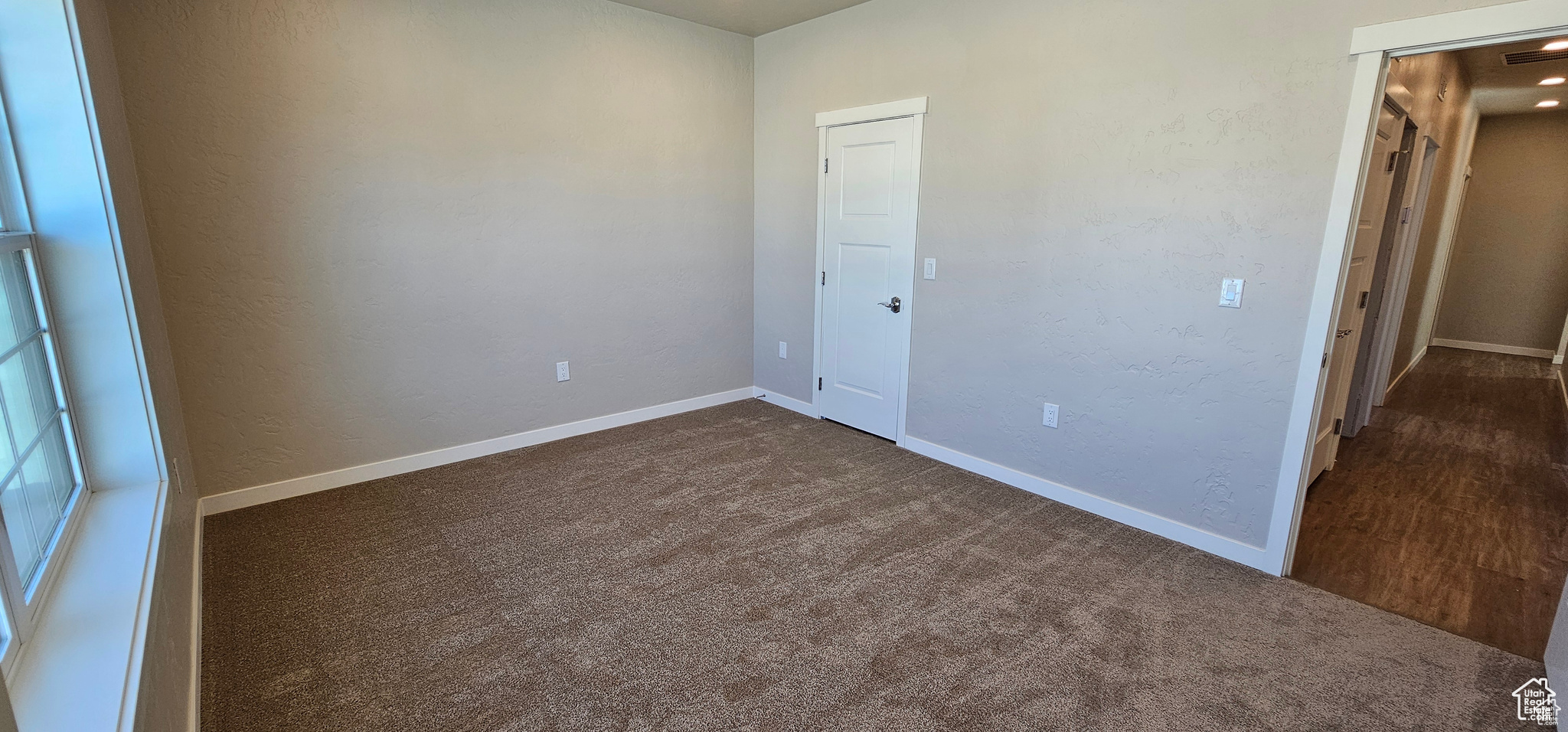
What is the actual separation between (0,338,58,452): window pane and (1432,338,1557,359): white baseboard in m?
11.2

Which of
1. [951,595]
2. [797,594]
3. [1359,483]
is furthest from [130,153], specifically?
[1359,483]

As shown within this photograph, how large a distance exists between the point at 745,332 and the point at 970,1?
2.60 metres

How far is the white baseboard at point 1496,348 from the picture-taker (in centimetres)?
731

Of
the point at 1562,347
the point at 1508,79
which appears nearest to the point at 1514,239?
the point at 1562,347

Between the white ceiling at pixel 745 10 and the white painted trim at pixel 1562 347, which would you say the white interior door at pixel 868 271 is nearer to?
the white ceiling at pixel 745 10

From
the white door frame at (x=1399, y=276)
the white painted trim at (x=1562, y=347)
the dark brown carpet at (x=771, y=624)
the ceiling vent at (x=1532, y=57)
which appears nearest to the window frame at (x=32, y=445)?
the dark brown carpet at (x=771, y=624)

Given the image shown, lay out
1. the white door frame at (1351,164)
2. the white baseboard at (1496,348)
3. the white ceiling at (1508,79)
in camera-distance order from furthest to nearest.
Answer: the white baseboard at (1496,348) → the white ceiling at (1508,79) → the white door frame at (1351,164)

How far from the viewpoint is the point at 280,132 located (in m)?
3.01

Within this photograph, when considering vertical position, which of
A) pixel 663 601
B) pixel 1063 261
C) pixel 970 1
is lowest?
pixel 663 601

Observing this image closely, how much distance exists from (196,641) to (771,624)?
5.91 feet

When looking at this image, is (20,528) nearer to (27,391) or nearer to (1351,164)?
(27,391)

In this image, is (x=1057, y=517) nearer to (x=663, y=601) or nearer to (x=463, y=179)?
(x=663, y=601)

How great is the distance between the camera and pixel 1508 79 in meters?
4.92

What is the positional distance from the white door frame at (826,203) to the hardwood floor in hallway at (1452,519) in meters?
2.04
